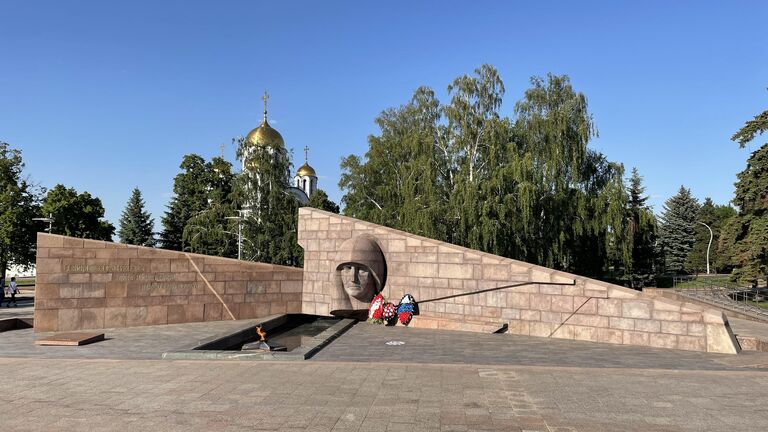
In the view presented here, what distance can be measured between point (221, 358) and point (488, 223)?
16.3 m

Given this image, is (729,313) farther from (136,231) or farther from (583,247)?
(136,231)

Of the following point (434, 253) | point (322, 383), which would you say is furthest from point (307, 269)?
point (322, 383)

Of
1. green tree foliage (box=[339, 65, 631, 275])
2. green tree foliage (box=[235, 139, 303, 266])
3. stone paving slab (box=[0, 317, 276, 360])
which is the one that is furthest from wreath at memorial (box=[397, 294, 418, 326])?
green tree foliage (box=[235, 139, 303, 266])

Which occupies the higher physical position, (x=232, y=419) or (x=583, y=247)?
(x=583, y=247)

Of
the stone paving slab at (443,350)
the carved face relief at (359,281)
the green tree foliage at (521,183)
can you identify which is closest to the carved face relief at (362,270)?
the carved face relief at (359,281)

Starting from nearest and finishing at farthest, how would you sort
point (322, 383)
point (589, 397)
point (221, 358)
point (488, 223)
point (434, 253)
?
point (589, 397) → point (322, 383) → point (221, 358) → point (434, 253) → point (488, 223)

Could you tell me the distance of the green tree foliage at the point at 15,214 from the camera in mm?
34406

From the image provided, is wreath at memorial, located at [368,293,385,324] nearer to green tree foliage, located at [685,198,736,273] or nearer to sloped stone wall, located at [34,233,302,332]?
sloped stone wall, located at [34,233,302,332]

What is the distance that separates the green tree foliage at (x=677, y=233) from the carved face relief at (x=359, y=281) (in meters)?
37.4

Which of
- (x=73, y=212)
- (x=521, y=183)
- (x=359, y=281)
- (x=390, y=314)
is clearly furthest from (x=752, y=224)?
(x=73, y=212)

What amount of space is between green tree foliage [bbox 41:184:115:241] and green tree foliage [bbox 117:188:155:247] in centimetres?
281

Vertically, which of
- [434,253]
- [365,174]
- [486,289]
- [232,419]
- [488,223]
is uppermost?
[365,174]

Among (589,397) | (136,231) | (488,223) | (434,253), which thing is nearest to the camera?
(589,397)

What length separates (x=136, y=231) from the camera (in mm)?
52031
